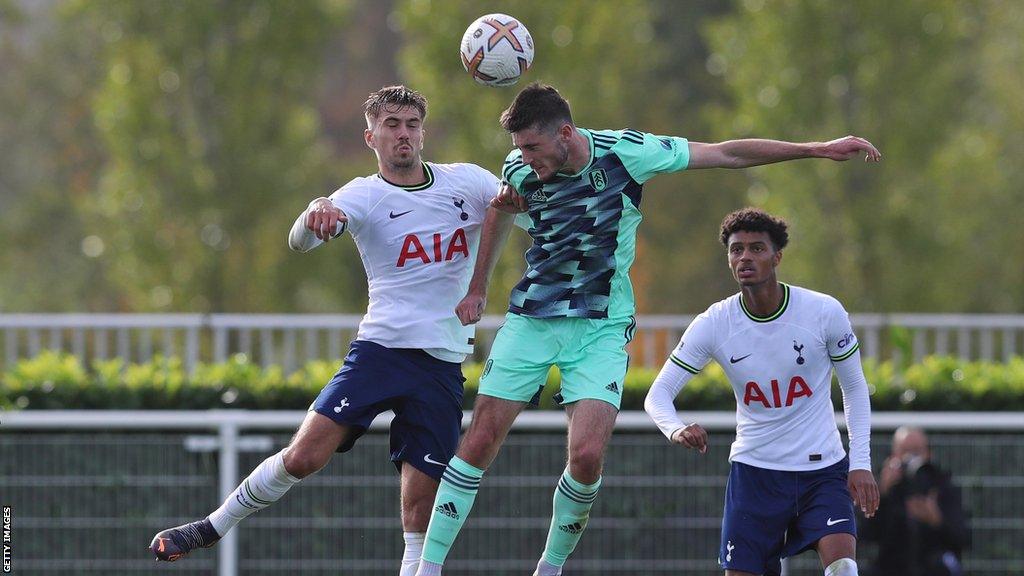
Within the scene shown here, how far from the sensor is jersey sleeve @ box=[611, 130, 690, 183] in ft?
28.7

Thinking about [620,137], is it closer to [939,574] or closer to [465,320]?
[465,320]

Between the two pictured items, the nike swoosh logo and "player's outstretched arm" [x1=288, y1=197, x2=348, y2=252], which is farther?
the nike swoosh logo

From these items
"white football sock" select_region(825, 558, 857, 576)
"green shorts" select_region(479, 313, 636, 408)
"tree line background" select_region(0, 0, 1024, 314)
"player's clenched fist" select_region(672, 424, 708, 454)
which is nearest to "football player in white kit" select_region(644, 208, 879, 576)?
A: "white football sock" select_region(825, 558, 857, 576)

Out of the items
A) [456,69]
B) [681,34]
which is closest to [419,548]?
[456,69]

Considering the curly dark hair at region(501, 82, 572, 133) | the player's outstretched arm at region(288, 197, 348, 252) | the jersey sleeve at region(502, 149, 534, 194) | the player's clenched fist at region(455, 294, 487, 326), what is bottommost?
the player's clenched fist at region(455, 294, 487, 326)

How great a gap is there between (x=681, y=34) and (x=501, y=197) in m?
33.2

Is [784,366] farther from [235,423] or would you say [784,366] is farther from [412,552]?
[235,423]

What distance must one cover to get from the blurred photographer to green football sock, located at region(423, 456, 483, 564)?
414cm

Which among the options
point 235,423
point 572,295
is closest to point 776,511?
point 572,295

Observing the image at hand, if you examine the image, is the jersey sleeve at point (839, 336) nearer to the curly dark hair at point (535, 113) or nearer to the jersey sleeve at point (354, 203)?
the curly dark hair at point (535, 113)

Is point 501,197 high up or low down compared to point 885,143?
down

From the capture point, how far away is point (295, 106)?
95.9 ft

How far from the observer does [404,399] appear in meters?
9.11

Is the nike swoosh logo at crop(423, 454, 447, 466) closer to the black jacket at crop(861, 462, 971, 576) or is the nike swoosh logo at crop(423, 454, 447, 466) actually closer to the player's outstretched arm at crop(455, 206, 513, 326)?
the player's outstretched arm at crop(455, 206, 513, 326)
